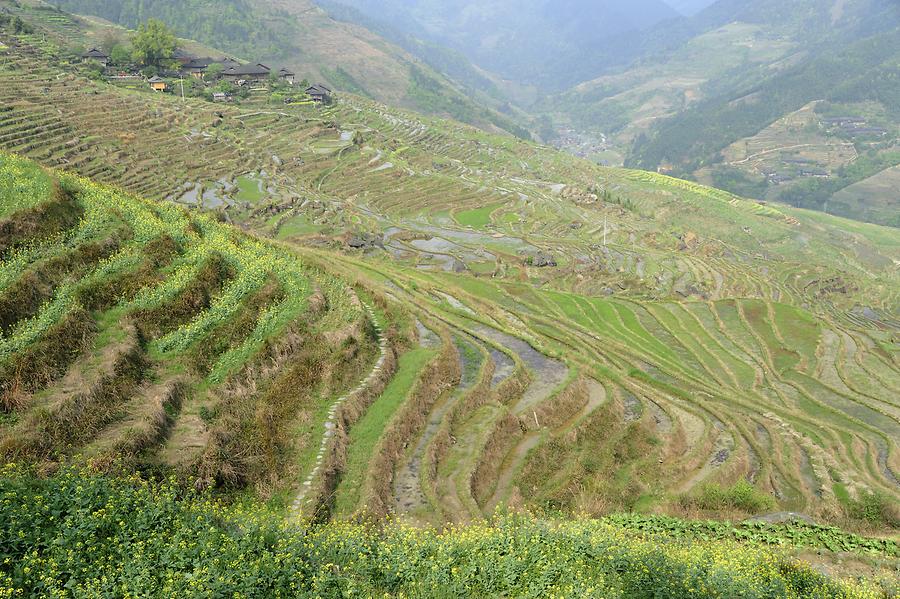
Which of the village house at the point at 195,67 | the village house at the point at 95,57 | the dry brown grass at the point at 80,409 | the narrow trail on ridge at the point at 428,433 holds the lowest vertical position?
the narrow trail on ridge at the point at 428,433

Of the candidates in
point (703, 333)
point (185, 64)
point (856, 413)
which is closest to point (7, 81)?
point (185, 64)

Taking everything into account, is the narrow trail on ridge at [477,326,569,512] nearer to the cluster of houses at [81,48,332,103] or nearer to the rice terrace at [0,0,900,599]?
the rice terrace at [0,0,900,599]

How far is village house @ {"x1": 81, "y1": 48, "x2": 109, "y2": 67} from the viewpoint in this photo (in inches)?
3147

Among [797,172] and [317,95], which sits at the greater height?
[797,172]

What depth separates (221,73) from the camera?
312 ft

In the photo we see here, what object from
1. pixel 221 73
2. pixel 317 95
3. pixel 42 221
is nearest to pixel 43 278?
pixel 42 221

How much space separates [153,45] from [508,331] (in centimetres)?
8351

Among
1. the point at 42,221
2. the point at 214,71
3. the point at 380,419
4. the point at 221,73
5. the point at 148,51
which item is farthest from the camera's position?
the point at 221,73

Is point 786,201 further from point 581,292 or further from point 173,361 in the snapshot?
point 173,361

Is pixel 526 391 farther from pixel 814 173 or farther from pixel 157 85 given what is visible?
pixel 814 173

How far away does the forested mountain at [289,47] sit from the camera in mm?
160750

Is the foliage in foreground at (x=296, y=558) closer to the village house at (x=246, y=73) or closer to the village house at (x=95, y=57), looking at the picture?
the village house at (x=95, y=57)

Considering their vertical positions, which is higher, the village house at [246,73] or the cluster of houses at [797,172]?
the cluster of houses at [797,172]

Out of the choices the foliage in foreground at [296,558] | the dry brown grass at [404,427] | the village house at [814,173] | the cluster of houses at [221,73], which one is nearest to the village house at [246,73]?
the cluster of houses at [221,73]
